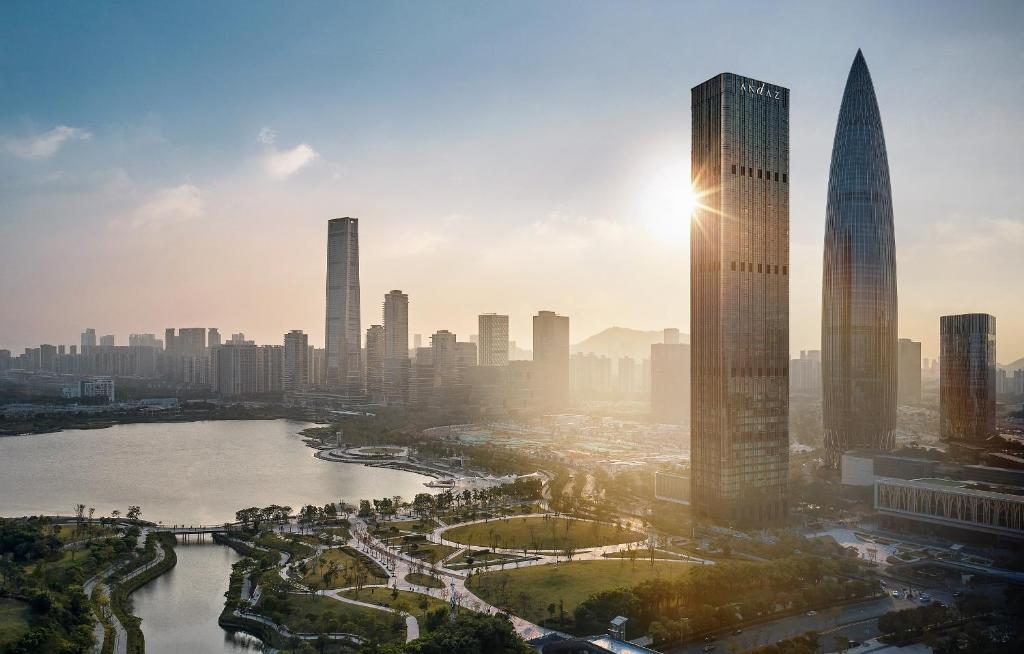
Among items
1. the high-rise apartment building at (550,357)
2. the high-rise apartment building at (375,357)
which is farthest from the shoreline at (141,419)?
the high-rise apartment building at (550,357)

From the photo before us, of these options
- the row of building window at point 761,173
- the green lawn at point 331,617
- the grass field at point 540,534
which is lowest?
the green lawn at point 331,617

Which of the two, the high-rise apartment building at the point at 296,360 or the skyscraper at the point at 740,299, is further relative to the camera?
the high-rise apartment building at the point at 296,360

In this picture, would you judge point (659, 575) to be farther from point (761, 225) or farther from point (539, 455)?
point (539, 455)

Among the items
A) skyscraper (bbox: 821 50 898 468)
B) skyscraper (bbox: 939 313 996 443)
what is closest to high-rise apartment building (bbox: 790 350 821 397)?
skyscraper (bbox: 939 313 996 443)

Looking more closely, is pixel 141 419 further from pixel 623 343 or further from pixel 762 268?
pixel 623 343

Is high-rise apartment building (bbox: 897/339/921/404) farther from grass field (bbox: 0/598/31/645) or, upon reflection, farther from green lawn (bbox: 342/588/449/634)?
grass field (bbox: 0/598/31/645)

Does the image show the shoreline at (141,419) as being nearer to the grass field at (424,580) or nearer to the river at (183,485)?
the river at (183,485)
